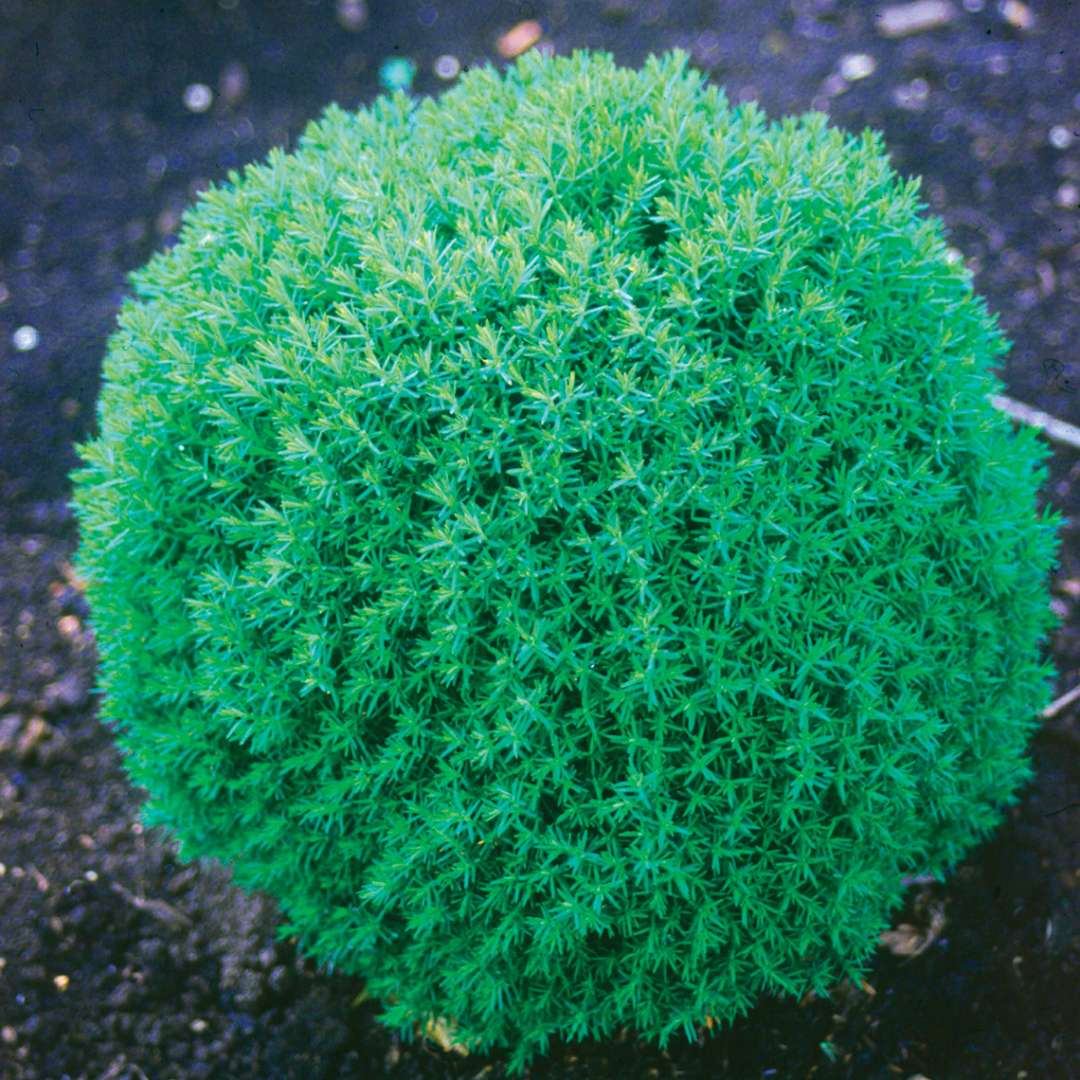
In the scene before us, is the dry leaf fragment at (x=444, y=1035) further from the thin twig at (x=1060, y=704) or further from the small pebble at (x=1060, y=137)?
the small pebble at (x=1060, y=137)

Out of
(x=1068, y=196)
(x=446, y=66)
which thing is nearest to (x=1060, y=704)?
(x=1068, y=196)

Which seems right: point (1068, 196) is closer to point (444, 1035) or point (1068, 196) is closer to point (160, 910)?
point (444, 1035)

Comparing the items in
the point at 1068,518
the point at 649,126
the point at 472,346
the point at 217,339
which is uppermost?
the point at 649,126

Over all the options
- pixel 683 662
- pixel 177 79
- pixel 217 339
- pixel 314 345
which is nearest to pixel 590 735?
pixel 683 662

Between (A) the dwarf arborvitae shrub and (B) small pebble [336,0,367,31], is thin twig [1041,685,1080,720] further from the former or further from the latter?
(B) small pebble [336,0,367,31]

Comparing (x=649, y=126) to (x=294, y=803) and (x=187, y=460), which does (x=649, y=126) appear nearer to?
(x=187, y=460)

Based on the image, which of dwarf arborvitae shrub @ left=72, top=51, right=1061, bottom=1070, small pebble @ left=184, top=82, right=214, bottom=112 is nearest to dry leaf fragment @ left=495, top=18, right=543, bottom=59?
small pebble @ left=184, top=82, right=214, bottom=112
